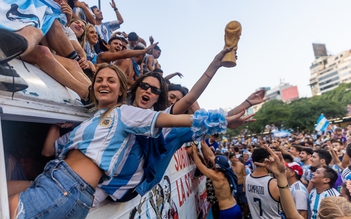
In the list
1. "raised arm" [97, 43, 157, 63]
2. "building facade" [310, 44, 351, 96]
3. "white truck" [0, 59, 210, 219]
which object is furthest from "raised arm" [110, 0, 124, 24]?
"building facade" [310, 44, 351, 96]

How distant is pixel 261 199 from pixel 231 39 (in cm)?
245

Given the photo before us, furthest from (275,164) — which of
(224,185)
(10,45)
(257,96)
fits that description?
(10,45)

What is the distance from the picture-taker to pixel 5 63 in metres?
1.36

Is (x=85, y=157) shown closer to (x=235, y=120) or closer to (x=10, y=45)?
(x=10, y=45)

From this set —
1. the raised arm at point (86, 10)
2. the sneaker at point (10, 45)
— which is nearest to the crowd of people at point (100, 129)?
the sneaker at point (10, 45)

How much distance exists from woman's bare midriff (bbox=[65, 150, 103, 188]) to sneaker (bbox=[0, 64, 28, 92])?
1.55 ft

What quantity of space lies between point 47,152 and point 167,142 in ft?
2.70

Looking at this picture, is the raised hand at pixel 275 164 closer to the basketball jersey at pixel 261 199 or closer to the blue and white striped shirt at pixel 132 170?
the blue and white striped shirt at pixel 132 170

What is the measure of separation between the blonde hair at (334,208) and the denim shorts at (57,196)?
1.64m

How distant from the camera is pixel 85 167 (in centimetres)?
158

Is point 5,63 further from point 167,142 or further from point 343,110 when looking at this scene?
point 343,110

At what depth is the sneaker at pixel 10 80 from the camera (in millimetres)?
1285

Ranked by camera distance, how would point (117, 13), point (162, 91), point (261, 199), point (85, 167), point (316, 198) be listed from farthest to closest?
point (117, 13) → point (261, 199) → point (316, 198) → point (162, 91) → point (85, 167)

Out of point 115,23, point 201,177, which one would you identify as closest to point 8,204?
point 201,177
